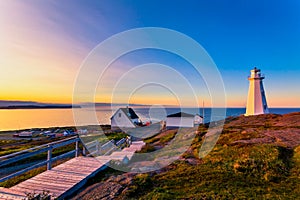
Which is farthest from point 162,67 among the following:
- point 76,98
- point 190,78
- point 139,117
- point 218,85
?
point 139,117

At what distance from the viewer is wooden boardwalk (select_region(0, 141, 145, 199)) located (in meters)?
5.05

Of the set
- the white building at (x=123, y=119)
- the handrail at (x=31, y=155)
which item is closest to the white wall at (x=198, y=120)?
the white building at (x=123, y=119)

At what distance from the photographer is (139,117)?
4872 cm

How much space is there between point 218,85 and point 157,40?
17.9 ft

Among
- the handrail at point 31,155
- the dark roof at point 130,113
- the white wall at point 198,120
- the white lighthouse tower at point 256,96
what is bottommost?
the white wall at point 198,120

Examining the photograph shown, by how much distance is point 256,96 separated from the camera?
31.8 metres

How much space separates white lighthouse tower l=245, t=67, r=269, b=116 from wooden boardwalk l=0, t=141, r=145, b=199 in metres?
30.1

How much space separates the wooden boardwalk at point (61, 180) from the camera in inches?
199

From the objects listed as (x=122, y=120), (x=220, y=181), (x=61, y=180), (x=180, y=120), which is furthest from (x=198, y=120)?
(x=61, y=180)

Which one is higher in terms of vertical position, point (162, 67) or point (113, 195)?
point (162, 67)

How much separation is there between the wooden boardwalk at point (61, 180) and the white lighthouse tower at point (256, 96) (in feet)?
98.7

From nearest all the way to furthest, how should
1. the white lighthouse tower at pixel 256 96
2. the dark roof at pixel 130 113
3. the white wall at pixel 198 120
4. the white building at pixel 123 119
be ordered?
the white lighthouse tower at pixel 256 96 → the white building at pixel 123 119 → the dark roof at pixel 130 113 → the white wall at pixel 198 120

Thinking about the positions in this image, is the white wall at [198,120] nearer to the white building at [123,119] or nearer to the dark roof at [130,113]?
the dark roof at [130,113]

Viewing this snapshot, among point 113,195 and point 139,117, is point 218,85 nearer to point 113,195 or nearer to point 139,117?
point 113,195
